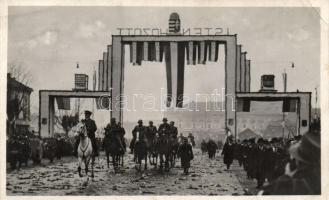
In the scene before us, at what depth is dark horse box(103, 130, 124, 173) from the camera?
8375 mm

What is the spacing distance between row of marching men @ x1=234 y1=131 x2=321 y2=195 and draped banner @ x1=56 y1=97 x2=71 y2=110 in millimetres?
2299

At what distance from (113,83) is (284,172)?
2.52 metres

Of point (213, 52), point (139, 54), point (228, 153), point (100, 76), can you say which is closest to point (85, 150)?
point (100, 76)

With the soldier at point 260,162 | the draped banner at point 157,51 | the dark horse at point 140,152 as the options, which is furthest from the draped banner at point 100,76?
the soldier at point 260,162

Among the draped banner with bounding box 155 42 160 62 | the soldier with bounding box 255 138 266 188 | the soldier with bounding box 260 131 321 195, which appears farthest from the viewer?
the draped banner with bounding box 155 42 160 62

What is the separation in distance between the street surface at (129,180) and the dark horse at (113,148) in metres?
0.08

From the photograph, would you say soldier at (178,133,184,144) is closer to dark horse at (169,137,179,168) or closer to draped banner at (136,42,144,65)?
dark horse at (169,137,179,168)

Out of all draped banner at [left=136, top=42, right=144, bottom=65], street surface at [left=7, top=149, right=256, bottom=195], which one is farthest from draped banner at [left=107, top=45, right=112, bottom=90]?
street surface at [left=7, top=149, right=256, bottom=195]

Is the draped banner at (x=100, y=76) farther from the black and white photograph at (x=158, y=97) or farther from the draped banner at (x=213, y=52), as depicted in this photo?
the draped banner at (x=213, y=52)

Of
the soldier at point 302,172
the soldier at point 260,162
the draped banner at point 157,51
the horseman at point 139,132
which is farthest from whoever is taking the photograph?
the draped banner at point 157,51

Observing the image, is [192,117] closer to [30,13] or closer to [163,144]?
[163,144]

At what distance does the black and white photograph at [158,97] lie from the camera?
831cm

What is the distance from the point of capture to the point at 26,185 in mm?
8258

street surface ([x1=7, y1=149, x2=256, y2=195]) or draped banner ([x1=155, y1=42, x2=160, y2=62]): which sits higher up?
draped banner ([x1=155, y1=42, x2=160, y2=62])
